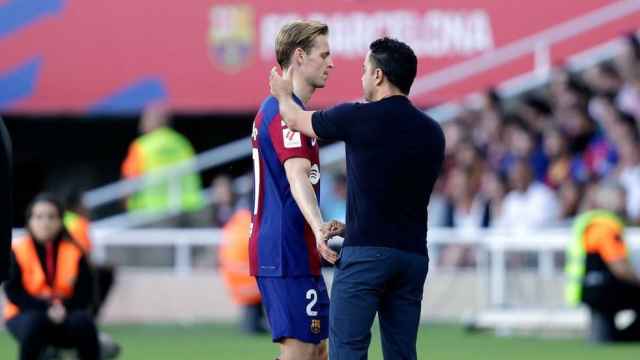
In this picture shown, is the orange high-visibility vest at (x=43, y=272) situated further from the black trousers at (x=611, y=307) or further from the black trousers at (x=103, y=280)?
the black trousers at (x=611, y=307)

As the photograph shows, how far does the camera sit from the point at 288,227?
8914 mm

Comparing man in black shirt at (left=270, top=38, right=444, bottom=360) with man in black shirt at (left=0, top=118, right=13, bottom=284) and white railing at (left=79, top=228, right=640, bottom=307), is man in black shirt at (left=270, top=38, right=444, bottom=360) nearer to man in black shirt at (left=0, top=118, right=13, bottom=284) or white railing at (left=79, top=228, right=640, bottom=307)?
man in black shirt at (left=0, top=118, right=13, bottom=284)

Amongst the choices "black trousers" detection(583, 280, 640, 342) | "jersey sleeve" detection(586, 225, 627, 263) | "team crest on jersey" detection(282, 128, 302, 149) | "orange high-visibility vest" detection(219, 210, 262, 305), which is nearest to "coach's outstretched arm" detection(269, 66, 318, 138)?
"team crest on jersey" detection(282, 128, 302, 149)

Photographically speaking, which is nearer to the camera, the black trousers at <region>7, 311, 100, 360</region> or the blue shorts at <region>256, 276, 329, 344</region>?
the blue shorts at <region>256, 276, 329, 344</region>

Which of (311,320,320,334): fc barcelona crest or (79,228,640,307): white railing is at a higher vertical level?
(79,228,640,307): white railing

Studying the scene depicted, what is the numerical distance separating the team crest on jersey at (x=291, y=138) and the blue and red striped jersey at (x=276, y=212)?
0.03ft

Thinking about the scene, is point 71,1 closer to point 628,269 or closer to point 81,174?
point 81,174

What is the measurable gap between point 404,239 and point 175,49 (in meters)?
14.9

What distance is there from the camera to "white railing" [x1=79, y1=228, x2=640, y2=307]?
18.5 metres

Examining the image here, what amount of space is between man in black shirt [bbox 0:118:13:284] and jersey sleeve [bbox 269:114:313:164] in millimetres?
2492

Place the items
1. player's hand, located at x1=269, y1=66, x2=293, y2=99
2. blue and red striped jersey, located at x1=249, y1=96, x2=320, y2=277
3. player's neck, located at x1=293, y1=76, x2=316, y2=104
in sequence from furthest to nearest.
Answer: player's neck, located at x1=293, y1=76, x2=316, y2=104 < blue and red striped jersey, located at x1=249, y1=96, x2=320, y2=277 < player's hand, located at x1=269, y1=66, x2=293, y2=99

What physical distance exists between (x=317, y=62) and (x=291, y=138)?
0.39m

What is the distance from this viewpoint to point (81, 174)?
25.0 m

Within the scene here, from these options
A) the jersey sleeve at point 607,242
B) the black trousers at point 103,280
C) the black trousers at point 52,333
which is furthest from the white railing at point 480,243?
the black trousers at point 52,333
